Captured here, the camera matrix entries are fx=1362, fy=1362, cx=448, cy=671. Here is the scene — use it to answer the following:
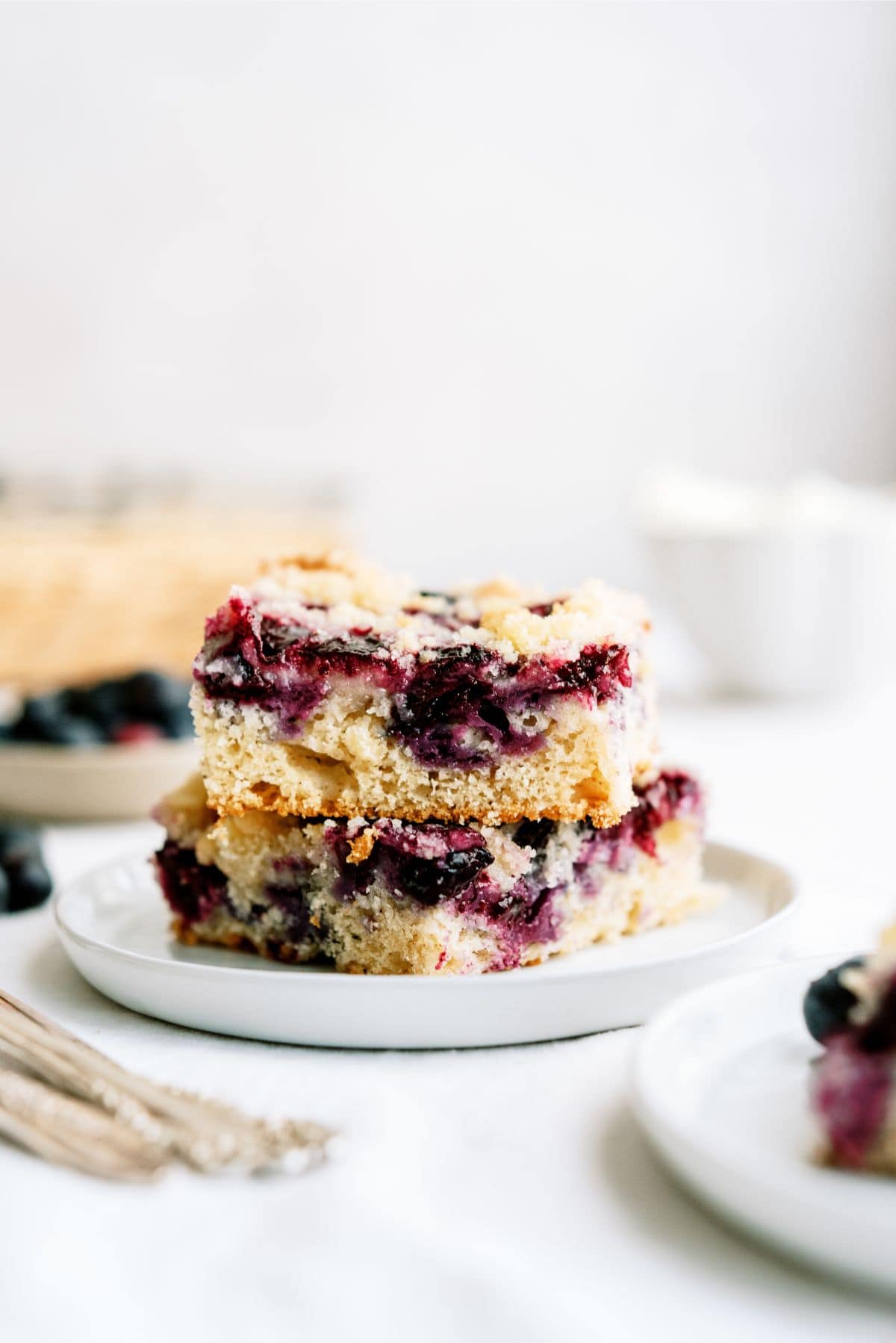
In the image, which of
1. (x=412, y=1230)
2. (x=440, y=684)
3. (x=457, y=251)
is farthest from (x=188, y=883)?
(x=457, y=251)

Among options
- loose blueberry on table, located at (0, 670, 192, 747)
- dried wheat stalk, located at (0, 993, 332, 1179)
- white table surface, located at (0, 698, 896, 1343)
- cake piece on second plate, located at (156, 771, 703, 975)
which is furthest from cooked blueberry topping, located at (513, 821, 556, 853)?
loose blueberry on table, located at (0, 670, 192, 747)

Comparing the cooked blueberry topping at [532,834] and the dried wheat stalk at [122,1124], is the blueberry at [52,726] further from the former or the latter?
the dried wheat stalk at [122,1124]

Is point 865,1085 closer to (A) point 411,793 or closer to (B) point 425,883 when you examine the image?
(B) point 425,883

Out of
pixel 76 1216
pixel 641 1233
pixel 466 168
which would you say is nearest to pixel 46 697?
pixel 76 1216

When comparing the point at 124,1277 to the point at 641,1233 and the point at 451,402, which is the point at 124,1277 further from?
the point at 451,402

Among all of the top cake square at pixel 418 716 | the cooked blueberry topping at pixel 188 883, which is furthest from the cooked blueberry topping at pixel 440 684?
the cooked blueberry topping at pixel 188 883

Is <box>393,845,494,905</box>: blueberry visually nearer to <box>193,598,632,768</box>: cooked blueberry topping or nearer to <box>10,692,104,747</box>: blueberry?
<box>193,598,632,768</box>: cooked blueberry topping

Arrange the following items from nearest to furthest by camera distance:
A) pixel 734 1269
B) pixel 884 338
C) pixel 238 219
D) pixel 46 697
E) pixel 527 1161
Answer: pixel 734 1269 → pixel 527 1161 → pixel 46 697 → pixel 238 219 → pixel 884 338
